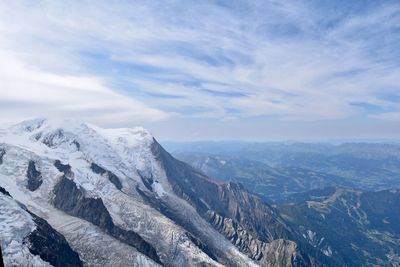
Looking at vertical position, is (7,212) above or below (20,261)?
above

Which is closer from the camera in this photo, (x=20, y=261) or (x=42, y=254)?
(x=20, y=261)

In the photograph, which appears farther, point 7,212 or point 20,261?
point 7,212

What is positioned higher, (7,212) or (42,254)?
(7,212)

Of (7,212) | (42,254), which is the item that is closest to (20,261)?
(42,254)

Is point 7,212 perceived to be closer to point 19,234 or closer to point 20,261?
point 19,234

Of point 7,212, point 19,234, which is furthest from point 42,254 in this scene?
point 7,212

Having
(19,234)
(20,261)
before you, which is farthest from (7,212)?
(20,261)
